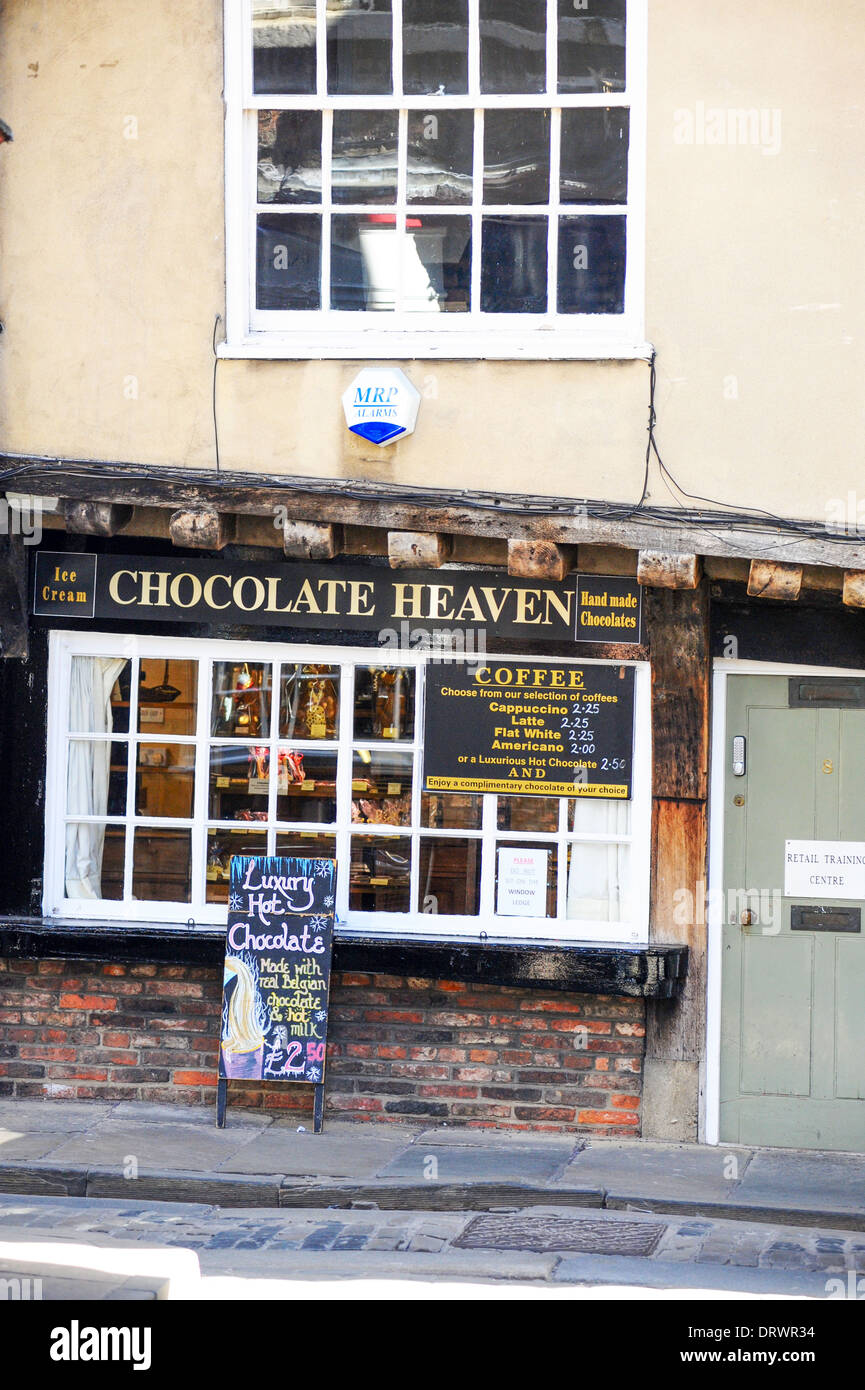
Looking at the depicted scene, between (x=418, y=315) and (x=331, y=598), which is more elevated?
(x=418, y=315)

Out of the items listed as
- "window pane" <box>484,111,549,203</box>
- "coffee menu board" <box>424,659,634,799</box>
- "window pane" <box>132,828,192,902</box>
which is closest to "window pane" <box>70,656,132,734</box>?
"window pane" <box>132,828,192,902</box>

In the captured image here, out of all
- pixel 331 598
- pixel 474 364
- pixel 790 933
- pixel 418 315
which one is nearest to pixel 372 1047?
pixel 790 933

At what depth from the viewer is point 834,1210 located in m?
6.38

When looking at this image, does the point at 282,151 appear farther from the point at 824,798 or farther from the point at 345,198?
the point at 824,798

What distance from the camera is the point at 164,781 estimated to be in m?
7.80

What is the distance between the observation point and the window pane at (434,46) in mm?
7125

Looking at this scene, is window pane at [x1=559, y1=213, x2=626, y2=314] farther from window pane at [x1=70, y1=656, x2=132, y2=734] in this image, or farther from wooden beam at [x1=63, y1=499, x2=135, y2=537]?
window pane at [x1=70, y1=656, x2=132, y2=734]

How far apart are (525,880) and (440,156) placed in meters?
3.65

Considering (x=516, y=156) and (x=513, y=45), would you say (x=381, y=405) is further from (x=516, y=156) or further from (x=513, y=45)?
(x=513, y=45)

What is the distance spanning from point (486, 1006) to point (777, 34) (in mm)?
4882

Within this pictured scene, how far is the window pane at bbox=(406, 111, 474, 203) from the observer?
7.20m

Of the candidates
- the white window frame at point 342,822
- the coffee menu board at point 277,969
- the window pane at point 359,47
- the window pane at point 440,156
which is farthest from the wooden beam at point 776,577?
the window pane at point 359,47

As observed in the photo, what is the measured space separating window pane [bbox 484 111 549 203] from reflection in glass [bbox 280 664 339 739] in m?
2.55

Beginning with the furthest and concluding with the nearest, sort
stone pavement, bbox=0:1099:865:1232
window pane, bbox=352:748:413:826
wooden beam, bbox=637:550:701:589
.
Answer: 1. window pane, bbox=352:748:413:826
2. wooden beam, bbox=637:550:701:589
3. stone pavement, bbox=0:1099:865:1232
